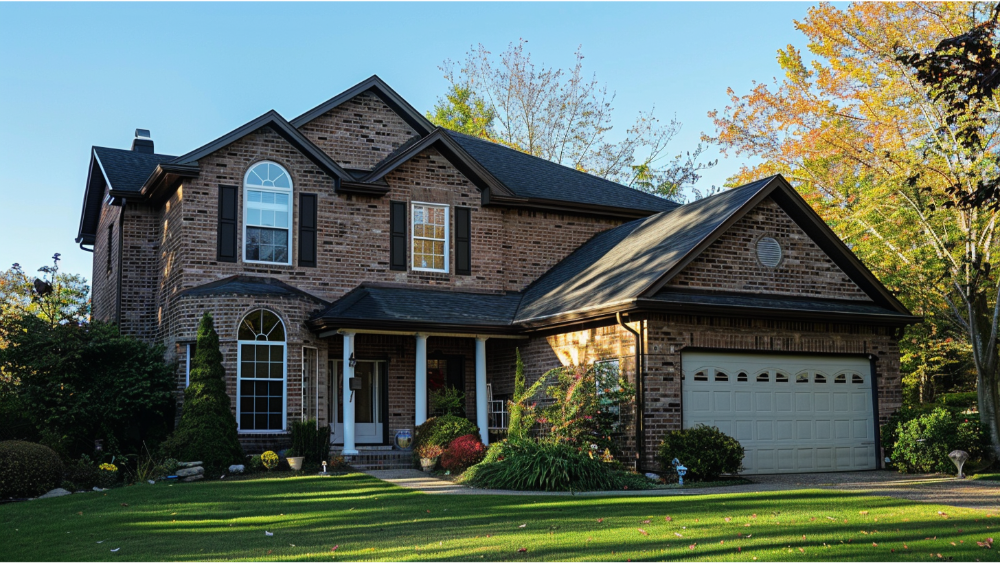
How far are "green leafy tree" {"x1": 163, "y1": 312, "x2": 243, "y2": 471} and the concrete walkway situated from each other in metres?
2.74

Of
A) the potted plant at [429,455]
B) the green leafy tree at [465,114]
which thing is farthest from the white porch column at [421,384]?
the green leafy tree at [465,114]

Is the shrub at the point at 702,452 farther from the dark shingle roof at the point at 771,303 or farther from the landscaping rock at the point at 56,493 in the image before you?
the landscaping rock at the point at 56,493

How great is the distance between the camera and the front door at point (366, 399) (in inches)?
779

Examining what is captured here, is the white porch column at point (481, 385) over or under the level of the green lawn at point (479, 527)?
over

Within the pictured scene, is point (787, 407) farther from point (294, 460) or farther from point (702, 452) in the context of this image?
point (294, 460)

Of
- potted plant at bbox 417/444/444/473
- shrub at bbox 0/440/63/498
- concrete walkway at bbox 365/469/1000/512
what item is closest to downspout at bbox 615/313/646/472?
concrete walkway at bbox 365/469/1000/512

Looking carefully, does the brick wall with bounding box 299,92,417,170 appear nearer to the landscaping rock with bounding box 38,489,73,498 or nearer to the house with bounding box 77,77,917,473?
the house with bounding box 77,77,917,473

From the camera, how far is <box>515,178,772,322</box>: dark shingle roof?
16.6m

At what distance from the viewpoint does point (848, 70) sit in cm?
2250

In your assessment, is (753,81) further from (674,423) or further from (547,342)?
(674,423)

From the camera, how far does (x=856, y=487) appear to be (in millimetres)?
13484

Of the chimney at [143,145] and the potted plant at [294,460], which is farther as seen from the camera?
the chimney at [143,145]

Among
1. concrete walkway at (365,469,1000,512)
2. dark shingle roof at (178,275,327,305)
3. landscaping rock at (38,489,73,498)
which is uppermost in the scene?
dark shingle roof at (178,275,327,305)

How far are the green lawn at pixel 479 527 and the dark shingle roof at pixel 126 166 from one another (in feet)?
31.4
